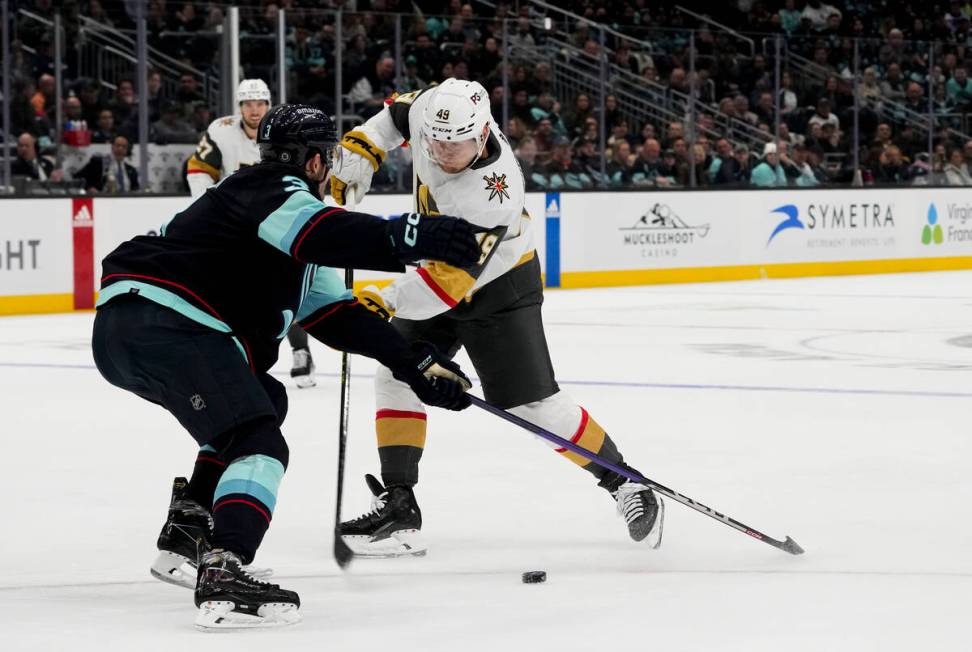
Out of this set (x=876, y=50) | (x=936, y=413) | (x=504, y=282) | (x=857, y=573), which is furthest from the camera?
(x=876, y=50)

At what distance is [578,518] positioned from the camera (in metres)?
4.29

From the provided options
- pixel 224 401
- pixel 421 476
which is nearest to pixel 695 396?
pixel 421 476

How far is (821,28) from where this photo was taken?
1966 cm

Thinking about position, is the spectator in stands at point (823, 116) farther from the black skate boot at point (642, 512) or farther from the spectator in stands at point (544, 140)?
the black skate boot at point (642, 512)

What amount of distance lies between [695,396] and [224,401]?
3878mm

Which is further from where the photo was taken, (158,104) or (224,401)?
(158,104)

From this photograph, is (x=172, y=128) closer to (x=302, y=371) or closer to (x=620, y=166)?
(x=620, y=166)

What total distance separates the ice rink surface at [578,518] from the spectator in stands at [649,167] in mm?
5745

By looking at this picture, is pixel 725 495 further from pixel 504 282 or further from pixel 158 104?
pixel 158 104

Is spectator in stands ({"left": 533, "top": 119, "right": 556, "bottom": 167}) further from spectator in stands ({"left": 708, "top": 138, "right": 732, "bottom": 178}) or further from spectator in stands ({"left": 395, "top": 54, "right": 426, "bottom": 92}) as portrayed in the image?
spectator in stands ({"left": 708, "top": 138, "right": 732, "bottom": 178})

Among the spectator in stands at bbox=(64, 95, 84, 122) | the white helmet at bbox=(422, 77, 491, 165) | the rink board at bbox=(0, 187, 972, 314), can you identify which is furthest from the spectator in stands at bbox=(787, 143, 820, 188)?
the white helmet at bbox=(422, 77, 491, 165)

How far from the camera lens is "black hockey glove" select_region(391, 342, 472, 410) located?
11.1ft

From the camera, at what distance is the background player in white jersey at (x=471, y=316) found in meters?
3.82

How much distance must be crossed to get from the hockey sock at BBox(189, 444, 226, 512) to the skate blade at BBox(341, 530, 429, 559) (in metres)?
0.40
